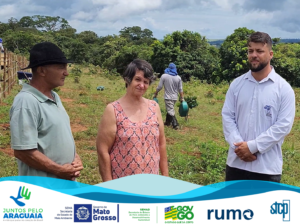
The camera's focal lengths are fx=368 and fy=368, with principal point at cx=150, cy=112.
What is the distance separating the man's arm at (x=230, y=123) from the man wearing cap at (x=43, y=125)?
1186mm

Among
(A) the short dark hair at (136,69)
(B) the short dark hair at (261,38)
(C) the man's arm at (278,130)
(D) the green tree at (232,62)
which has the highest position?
(D) the green tree at (232,62)

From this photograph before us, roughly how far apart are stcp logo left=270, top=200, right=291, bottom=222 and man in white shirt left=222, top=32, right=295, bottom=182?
362 millimetres

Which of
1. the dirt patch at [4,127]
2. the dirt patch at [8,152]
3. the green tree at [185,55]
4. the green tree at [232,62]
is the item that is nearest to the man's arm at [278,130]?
the dirt patch at [8,152]

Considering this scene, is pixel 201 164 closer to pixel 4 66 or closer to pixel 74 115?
pixel 74 115

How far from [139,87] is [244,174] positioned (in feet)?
3.49

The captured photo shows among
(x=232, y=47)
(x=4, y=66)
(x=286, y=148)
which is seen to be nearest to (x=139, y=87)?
(x=286, y=148)

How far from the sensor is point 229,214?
2.28m

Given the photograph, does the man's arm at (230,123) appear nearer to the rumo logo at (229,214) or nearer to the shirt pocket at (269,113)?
the shirt pocket at (269,113)

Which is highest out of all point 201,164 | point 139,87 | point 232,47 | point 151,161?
point 232,47

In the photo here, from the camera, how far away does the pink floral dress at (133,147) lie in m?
2.47

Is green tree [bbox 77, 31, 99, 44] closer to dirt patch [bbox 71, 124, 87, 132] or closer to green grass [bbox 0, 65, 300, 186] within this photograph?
green grass [bbox 0, 65, 300, 186]

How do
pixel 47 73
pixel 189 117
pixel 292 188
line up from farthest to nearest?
pixel 189 117 → pixel 292 188 → pixel 47 73

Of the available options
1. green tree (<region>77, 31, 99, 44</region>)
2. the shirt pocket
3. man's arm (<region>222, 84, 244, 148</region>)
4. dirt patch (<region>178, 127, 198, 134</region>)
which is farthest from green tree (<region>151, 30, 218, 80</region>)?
green tree (<region>77, 31, 99, 44</region>)

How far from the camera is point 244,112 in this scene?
280 cm
